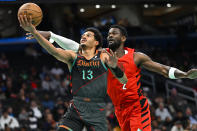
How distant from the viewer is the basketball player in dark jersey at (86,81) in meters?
4.99

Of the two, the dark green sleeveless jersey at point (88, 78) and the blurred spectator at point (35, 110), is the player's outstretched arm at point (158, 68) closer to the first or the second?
the dark green sleeveless jersey at point (88, 78)

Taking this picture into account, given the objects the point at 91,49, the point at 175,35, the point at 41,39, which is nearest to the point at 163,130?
the point at 91,49

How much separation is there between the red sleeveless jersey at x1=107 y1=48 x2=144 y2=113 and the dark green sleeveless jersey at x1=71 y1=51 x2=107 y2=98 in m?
0.88

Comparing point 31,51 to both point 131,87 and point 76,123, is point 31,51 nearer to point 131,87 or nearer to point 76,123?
point 131,87

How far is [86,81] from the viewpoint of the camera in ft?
17.2

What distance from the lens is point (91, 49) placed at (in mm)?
5625

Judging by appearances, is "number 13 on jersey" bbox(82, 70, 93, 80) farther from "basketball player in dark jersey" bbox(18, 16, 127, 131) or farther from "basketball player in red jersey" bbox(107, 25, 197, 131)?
"basketball player in red jersey" bbox(107, 25, 197, 131)

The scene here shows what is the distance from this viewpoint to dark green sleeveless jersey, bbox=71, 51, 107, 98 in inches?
205

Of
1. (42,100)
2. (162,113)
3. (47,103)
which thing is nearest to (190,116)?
(162,113)

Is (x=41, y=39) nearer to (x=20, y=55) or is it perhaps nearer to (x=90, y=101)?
(x=90, y=101)

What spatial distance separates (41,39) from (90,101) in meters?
1.17

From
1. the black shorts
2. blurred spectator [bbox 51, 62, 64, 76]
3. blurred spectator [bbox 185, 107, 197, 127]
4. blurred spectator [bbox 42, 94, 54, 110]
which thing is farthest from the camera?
blurred spectator [bbox 51, 62, 64, 76]

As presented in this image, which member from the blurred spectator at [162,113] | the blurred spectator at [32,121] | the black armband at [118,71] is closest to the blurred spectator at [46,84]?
the blurred spectator at [32,121]

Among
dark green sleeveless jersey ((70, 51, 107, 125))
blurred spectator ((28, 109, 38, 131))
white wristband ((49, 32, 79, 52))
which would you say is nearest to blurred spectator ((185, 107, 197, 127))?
blurred spectator ((28, 109, 38, 131))
